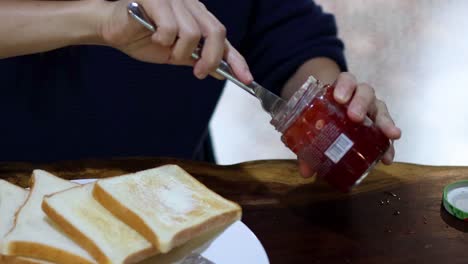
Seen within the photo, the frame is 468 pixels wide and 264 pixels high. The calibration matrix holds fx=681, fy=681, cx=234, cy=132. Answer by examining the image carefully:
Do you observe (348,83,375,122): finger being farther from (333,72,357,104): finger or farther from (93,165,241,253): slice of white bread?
(93,165,241,253): slice of white bread

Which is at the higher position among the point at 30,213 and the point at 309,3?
the point at 309,3

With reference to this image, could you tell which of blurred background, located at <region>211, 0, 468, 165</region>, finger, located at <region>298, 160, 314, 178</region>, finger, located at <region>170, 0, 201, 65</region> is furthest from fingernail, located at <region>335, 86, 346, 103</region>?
blurred background, located at <region>211, 0, 468, 165</region>

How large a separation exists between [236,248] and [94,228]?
0.22 m

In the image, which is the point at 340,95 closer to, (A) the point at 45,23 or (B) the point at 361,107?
(B) the point at 361,107

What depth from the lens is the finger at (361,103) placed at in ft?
3.72

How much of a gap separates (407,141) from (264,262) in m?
2.20

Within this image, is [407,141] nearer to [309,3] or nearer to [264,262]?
[309,3]

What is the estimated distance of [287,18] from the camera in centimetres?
Answer: 163

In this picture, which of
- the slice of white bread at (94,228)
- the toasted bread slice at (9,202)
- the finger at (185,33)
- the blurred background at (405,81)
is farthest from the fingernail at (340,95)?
the blurred background at (405,81)

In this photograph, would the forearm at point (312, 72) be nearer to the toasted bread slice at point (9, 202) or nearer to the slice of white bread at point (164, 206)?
the slice of white bread at point (164, 206)

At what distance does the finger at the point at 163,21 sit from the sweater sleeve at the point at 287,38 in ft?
1.67

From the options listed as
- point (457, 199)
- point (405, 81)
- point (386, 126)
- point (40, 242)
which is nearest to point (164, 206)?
point (40, 242)

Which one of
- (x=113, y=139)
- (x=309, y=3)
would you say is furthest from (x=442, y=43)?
(x=113, y=139)

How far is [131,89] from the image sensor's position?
62.3 inches
